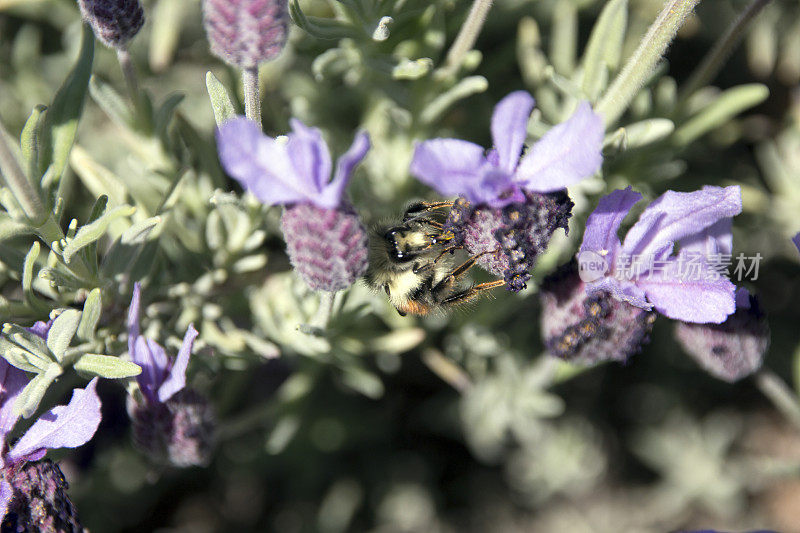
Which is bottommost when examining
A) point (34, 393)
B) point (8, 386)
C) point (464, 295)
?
point (8, 386)

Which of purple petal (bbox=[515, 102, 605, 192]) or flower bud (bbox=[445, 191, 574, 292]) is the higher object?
purple petal (bbox=[515, 102, 605, 192])

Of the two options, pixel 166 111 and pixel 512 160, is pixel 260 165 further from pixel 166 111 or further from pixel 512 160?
pixel 166 111

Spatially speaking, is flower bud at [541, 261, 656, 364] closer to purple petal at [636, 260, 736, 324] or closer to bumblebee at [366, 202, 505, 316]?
purple petal at [636, 260, 736, 324]

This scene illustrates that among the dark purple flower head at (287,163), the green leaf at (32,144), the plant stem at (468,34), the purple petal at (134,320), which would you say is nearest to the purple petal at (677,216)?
the plant stem at (468,34)

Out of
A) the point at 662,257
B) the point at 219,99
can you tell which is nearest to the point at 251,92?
the point at 219,99

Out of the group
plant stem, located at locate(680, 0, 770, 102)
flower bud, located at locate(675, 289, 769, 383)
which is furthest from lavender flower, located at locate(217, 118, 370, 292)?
plant stem, located at locate(680, 0, 770, 102)

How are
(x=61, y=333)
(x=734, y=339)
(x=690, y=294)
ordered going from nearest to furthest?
(x=61, y=333), (x=690, y=294), (x=734, y=339)
